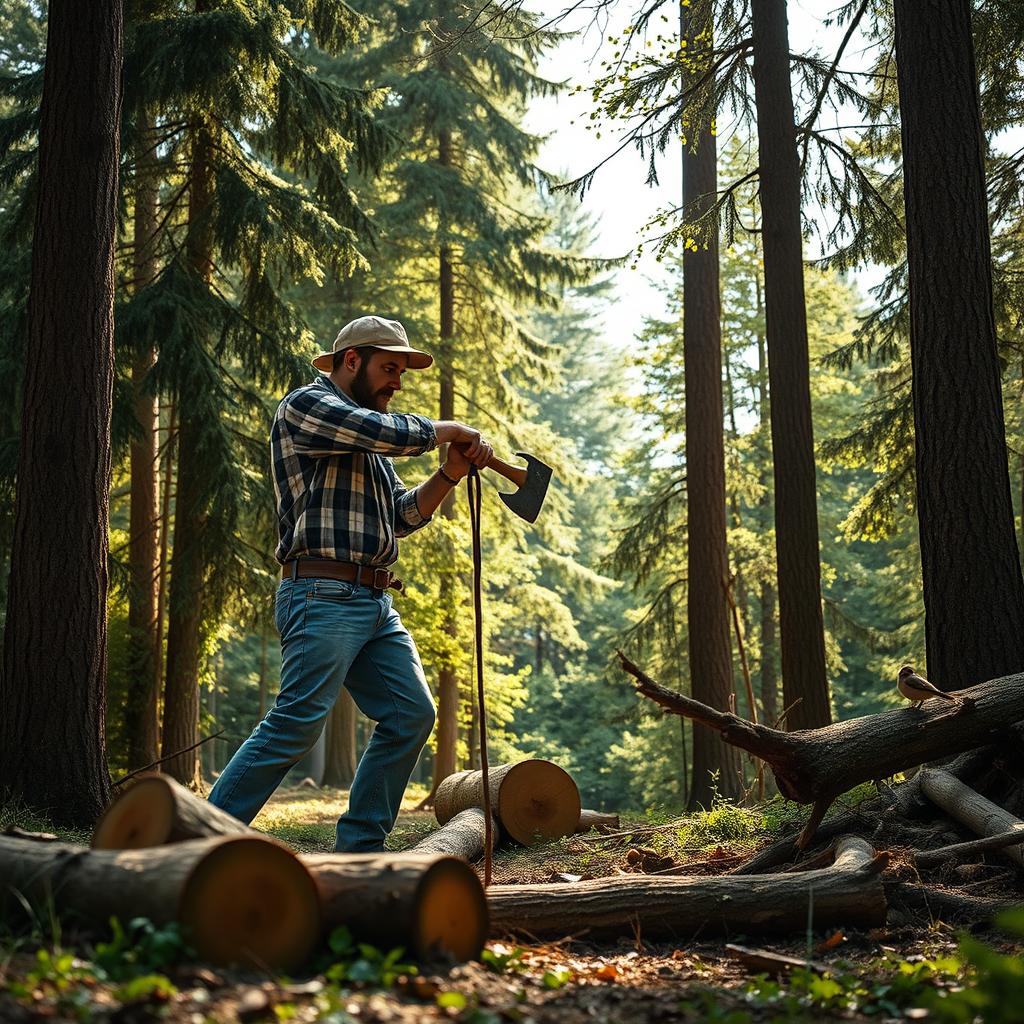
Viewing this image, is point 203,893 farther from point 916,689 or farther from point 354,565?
point 916,689

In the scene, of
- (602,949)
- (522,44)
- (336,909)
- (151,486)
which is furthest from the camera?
(522,44)

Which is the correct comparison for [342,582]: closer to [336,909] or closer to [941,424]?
[336,909]

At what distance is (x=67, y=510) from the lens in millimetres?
6352

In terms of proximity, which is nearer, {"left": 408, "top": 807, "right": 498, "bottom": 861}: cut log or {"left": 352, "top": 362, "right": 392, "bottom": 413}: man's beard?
{"left": 352, "top": 362, "right": 392, "bottom": 413}: man's beard

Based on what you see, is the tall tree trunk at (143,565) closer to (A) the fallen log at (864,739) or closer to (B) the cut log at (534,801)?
(B) the cut log at (534,801)

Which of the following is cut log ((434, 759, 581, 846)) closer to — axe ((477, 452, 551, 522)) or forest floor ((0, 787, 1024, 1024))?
axe ((477, 452, 551, 522))

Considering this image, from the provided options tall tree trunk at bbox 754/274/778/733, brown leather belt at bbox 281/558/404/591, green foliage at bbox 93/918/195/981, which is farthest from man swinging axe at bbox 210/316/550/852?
tall tree trunk at bbox 754/274/778/733

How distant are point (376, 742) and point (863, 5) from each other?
8.02 m

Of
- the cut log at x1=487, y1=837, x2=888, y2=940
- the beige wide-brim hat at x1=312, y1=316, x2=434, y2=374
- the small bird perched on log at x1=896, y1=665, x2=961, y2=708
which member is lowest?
the cut log at x1=487, y1=837, x2=888, y2=940

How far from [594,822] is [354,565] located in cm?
418

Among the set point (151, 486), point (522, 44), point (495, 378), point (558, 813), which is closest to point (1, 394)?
point (151, 486)

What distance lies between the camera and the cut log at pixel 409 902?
114 inches

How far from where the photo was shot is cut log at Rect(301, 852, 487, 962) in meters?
2.89

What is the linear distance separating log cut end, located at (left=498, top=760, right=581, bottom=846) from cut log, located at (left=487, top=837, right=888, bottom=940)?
3182 millimetres
